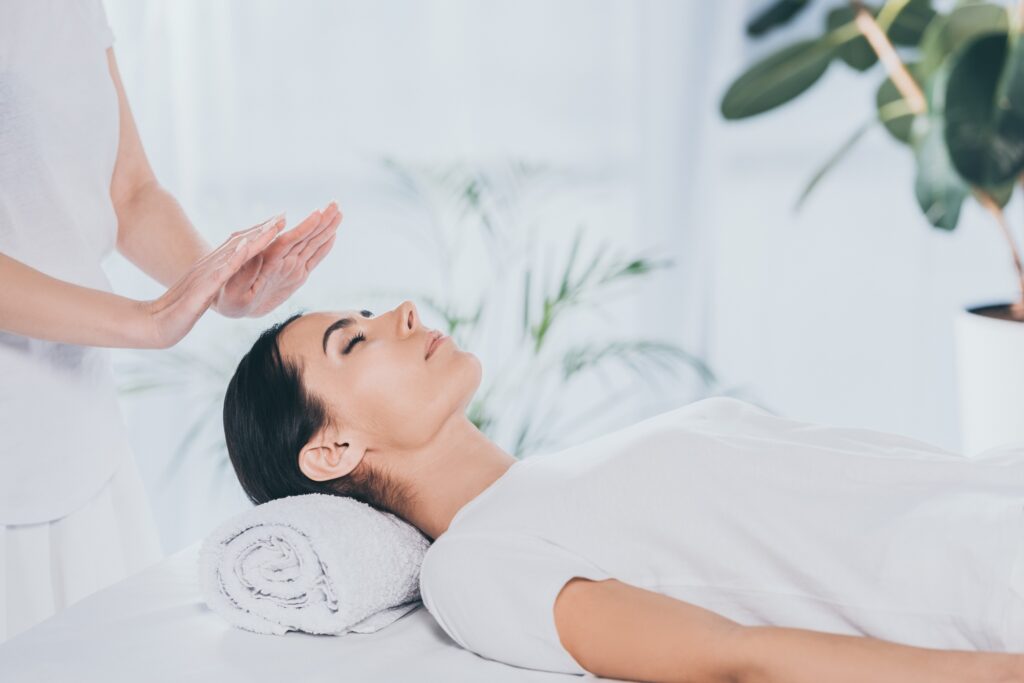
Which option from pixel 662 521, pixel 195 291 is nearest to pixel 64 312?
pixel 195 291

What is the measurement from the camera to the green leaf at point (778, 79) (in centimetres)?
265

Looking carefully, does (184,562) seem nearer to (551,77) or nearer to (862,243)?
(551,77)

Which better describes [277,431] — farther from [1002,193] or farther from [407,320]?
[1002,193]

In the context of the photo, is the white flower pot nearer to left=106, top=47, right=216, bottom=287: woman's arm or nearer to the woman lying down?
the woman lying down

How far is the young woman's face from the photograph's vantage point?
131 cm

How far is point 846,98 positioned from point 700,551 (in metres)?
2.20

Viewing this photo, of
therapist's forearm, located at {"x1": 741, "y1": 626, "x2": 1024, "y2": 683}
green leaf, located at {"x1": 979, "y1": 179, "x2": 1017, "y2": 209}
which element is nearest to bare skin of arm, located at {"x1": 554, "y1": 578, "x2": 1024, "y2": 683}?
therapist's forearm, located at {"x1": 741, "y1": 626, "x2": 1024, "y2": 683}

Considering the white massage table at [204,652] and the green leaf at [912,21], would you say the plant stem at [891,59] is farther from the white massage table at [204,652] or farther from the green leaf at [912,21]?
the white massage table at [204,652]

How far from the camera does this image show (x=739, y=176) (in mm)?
3061

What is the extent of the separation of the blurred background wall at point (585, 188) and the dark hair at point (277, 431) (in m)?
1.43

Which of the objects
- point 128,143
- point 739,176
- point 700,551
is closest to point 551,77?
point 739,176

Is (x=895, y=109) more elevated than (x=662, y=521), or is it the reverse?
(x=895, y=109)

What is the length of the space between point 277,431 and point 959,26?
183 cm

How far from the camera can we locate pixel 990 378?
2.22 meters
